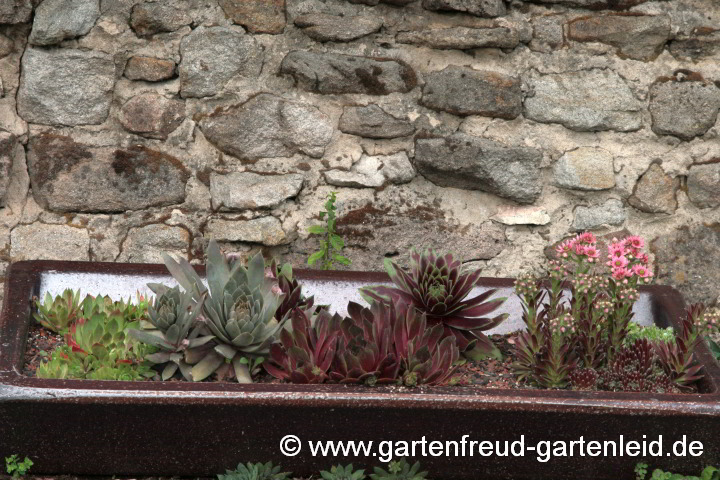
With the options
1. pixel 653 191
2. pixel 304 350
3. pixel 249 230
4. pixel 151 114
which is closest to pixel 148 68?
pixel 151 114

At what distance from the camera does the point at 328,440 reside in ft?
7.34

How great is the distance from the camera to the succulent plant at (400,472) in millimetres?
2221

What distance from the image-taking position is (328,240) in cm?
328

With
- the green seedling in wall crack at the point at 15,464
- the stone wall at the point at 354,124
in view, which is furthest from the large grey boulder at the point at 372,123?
Result: the green seedling in wall crack at the point at 15,464

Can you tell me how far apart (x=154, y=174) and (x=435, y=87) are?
987 mm

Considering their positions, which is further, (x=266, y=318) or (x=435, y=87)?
(x=435, y=87)

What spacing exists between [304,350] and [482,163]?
120 cm

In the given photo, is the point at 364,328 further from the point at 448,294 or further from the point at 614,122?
the point at 614,122

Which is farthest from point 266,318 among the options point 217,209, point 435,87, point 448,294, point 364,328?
point 435,87

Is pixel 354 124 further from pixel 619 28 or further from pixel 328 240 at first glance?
pixel 619 28

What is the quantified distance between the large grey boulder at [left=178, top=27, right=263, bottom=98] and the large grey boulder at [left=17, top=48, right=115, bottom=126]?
9.8 inches

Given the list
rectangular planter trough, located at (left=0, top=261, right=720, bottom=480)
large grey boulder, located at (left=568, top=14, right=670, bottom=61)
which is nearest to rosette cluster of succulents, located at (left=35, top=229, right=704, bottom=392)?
rectangular planter trough, located at (left=0, top=261, right=720, bottom=480)

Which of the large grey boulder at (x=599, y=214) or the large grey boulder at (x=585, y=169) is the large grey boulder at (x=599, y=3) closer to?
the large grey boulder at (x=585, y=169)

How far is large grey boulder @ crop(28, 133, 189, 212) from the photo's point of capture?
3.22 meters
